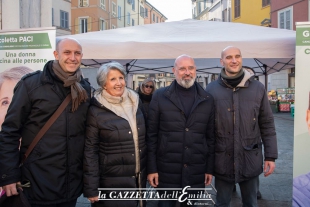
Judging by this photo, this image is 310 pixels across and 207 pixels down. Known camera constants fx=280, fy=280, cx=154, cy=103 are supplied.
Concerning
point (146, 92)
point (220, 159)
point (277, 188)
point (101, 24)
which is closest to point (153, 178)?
point (220, 159)

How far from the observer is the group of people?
2.12 metres

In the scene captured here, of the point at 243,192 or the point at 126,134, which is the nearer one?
the point at 126,134

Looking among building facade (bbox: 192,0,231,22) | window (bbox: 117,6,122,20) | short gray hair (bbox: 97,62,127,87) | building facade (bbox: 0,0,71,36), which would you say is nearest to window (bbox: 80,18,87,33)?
window (bbox: 117,6,122,20)

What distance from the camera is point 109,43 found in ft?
11.3

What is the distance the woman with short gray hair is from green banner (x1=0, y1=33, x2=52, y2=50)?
1.29 m

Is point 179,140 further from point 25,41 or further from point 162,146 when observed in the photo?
point 25,41

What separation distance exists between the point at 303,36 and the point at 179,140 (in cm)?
176

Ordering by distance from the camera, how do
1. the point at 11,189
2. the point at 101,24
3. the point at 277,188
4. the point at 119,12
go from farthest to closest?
1. the point at 119,12
2. the point at 101,24
3. the point at 277,188
4. the point at 11,189

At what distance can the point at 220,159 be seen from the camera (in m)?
2.66

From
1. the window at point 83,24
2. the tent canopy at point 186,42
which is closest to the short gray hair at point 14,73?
the tent canopy at point 186,42

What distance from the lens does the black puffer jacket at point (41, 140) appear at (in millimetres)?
2059

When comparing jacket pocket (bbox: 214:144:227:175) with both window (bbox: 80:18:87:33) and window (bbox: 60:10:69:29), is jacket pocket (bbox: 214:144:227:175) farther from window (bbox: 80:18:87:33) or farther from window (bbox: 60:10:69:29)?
window (bbox: 80:18:87:33)

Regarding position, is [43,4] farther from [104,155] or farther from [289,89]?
[289,89]

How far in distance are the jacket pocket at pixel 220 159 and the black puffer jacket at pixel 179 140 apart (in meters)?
0.06
